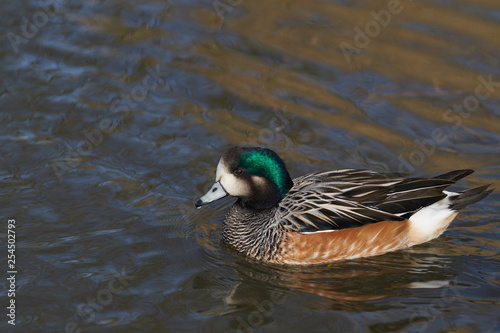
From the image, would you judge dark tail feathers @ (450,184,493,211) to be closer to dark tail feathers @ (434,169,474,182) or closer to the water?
dark tail feathers @ (434,169,474,182)

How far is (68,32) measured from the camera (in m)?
11.4

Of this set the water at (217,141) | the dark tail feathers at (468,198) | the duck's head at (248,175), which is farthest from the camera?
the dark tail feathers at (468,198)

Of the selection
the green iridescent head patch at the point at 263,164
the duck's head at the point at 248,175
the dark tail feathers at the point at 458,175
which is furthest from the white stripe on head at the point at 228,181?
the dark tail feathers at the point at 458,175

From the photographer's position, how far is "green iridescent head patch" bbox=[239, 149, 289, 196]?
7047 mm

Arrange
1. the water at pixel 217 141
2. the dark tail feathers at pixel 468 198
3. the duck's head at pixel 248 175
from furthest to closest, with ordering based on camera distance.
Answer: the dark tail feathers at pixel 468 198 → the duck's head at pixel 248 175 → the water at pixel 217 141

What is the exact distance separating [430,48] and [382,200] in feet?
13.7

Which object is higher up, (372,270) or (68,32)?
(68,32)

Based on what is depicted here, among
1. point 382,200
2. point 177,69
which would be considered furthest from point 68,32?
point 382,200

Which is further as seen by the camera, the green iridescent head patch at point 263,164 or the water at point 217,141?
the green iridescent head patch at point 263,164

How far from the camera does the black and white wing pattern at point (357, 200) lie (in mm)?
7047

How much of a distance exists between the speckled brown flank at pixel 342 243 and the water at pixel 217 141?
0.12 meters

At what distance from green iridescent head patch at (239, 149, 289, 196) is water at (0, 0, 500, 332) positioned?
0.86 meters

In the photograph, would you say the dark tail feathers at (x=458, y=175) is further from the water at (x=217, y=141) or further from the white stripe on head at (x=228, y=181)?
the white stripe on head at (x=228, y=181)

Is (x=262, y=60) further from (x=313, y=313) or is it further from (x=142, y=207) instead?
(x=313, y=313)
